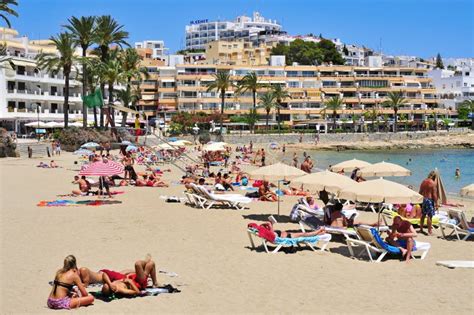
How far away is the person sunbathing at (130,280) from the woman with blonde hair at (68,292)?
0.37m

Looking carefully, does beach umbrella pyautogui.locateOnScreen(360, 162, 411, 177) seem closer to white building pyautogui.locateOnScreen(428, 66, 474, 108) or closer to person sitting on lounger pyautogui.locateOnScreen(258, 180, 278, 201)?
person sitting on lounger pyautogui.locateOnScreen(258, 180, 278, 201)

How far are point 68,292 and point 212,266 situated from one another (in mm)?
3180

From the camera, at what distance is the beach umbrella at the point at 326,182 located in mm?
15430

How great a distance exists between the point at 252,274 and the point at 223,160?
33.8 metres

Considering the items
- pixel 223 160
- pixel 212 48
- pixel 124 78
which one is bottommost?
pixel 223 160

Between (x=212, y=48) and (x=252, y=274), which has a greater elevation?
(x=212, y=48)

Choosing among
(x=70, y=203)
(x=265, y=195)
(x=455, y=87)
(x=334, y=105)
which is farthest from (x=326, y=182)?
(x=455, y=87)

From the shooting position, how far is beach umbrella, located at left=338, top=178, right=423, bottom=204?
13.6m

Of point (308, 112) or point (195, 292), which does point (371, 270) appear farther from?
point (308, 112)

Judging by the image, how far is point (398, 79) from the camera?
106 m

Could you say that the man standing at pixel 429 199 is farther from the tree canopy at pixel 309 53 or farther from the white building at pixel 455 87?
the tree canopy at pixel 309 53

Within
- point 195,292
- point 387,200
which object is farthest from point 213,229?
point 195,292

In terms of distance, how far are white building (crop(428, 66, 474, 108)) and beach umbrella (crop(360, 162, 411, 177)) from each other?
10329cm

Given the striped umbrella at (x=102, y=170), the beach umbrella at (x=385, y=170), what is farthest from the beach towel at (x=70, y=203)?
the beach umbrella at (x=385, y=170)
